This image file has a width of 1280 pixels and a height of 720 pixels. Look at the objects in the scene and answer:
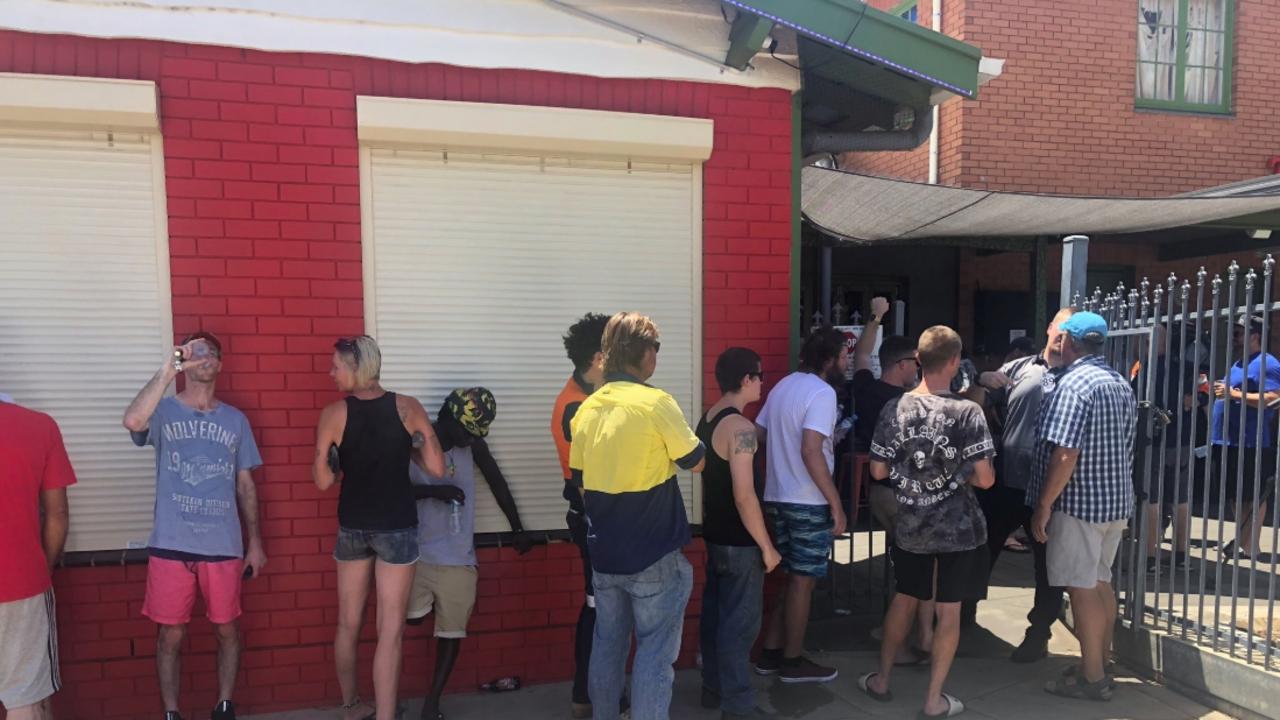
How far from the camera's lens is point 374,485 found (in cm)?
315

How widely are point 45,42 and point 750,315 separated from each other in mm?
3363

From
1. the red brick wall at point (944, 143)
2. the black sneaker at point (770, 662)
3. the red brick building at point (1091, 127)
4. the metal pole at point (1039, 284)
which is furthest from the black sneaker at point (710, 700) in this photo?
the red brick wall at point (944, 143)

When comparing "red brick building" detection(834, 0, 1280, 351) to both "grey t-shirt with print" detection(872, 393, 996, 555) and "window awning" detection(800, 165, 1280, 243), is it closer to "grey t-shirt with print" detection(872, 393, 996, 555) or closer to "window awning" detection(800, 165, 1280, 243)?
"window awning" detection(800, 165, 1280, 243)

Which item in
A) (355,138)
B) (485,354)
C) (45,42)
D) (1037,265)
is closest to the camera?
(45,42)

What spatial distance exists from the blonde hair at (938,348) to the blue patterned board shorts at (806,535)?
82 cm

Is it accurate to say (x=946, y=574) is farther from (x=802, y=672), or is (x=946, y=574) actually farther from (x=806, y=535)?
(x=802, y=672)

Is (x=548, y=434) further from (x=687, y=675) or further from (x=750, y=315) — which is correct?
(x=687, y=675)

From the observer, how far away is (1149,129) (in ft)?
26.4

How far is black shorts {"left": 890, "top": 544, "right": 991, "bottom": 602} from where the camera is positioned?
3379 millimetres

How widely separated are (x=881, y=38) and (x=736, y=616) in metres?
2.73

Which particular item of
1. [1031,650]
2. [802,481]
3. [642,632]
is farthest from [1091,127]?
[642,632]

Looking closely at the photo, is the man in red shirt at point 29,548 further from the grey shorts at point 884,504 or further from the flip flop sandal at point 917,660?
the flip flop sandal at point 917,660

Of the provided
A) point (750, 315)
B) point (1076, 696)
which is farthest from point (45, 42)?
point (1076, 696)

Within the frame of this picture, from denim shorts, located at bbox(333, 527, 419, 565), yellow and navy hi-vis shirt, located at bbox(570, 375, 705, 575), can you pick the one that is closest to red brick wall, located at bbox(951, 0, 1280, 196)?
yellow and navy hi-vis shirt, located at bbox(570, 375, 705, 575)
